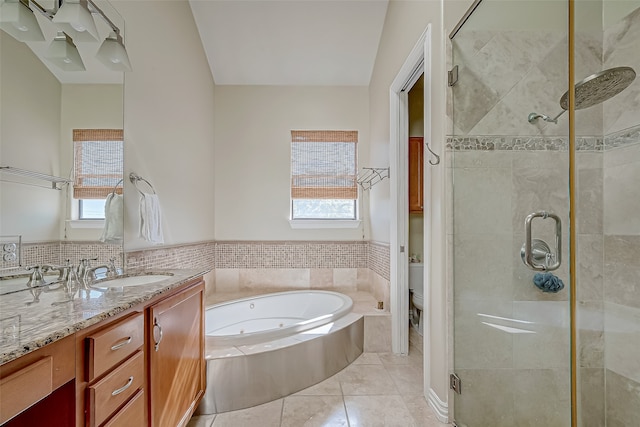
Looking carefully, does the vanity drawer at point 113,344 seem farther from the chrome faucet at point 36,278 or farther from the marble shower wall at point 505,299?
the marble shower wall at point 505,299

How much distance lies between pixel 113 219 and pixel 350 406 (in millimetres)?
1774

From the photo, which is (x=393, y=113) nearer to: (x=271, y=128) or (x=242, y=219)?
(x=271, y=128)

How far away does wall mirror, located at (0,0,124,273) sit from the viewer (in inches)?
46.7

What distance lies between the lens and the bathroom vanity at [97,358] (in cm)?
70

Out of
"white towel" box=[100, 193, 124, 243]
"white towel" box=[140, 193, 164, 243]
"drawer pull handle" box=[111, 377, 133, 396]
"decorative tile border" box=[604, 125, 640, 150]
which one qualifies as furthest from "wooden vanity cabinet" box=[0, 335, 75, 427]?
"decorative tile border" box=[604, 125, 640, 150]

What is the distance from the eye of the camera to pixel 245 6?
2971 millimetres

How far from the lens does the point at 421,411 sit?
75.4 inches

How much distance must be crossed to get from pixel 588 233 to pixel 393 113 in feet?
5.37

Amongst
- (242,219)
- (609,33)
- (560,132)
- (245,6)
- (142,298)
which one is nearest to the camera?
(142,298)

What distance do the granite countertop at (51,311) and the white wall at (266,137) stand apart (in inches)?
91.0

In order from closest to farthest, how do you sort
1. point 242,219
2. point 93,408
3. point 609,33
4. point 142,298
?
point 93,408
point 142,298
point 609,33
point 242,219

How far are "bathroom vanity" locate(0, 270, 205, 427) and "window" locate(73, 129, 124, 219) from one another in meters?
0.54

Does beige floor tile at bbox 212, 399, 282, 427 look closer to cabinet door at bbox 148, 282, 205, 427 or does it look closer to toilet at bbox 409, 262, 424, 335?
cabinet door at bbox 148, 282, 205, 427

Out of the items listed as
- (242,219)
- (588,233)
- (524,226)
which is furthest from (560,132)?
(242,219)
